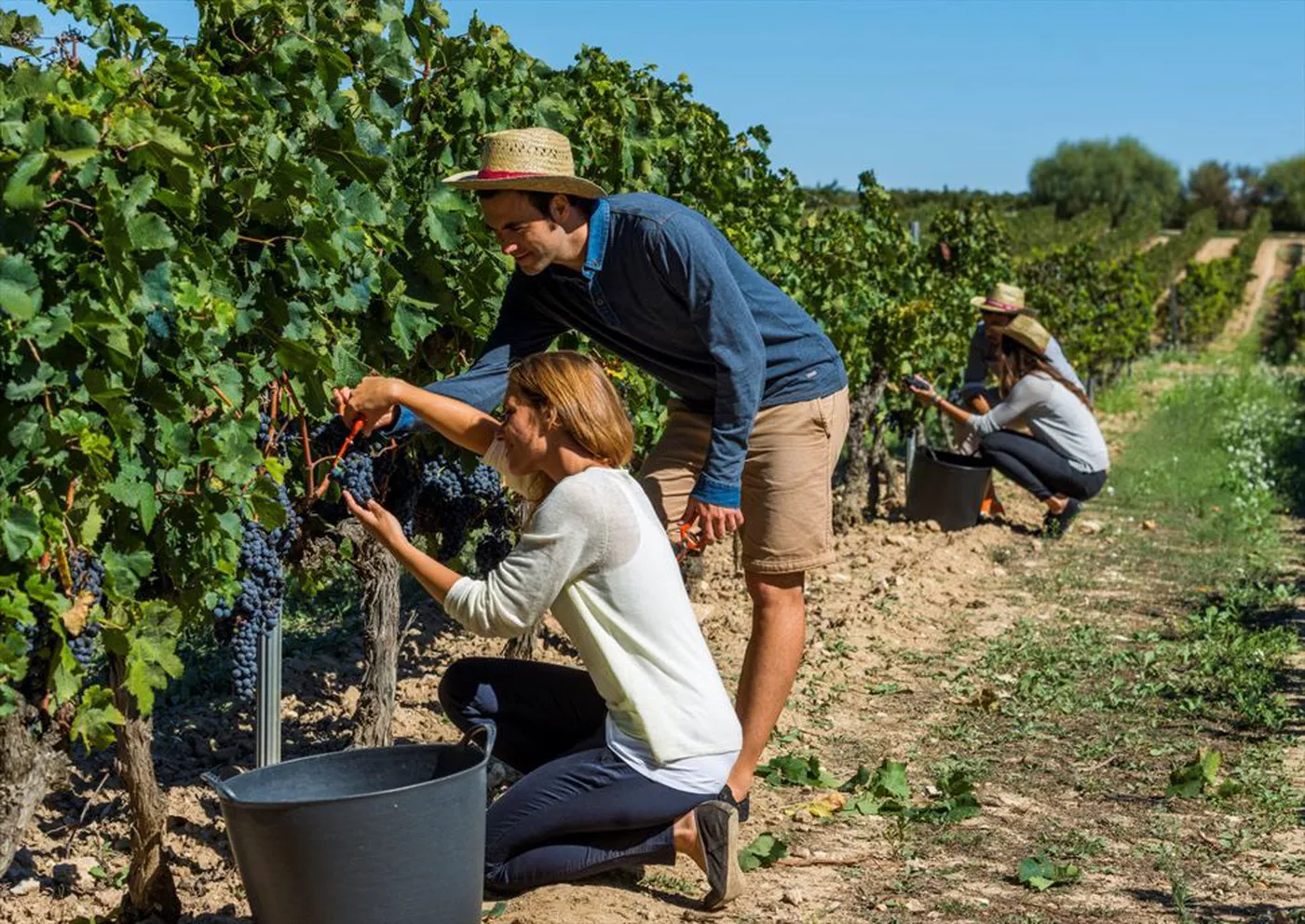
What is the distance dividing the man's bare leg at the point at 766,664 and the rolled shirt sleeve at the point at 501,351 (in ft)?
2.45

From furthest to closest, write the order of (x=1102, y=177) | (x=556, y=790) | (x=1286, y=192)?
1. (x=1102, y=177)
2. (x=1286, y=192)
3. (x=556, y=790)

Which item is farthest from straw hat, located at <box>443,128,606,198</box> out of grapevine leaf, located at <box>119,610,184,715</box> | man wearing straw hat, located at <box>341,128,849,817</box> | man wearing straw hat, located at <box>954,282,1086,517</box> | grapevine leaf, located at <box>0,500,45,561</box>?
man wearing straw hat, located at <box>954,282,1086,517</box>

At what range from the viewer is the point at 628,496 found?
3.11 meters

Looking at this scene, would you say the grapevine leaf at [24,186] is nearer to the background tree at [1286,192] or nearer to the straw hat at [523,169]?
the straw hat at [523,169]

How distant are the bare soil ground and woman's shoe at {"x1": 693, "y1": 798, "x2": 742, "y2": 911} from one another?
59 mm

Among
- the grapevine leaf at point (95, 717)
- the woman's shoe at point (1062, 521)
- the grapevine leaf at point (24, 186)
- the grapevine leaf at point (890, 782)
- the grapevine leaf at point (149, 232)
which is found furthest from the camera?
the woman's shoe at point (1062, 521)

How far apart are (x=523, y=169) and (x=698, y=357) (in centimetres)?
61

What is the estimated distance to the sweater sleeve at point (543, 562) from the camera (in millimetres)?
3055

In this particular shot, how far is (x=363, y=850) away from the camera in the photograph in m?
2.66

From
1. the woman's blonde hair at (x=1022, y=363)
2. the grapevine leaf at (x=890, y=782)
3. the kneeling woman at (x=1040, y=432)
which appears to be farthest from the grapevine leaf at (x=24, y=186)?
the woman's blonde hair at (x=1022, y=363)

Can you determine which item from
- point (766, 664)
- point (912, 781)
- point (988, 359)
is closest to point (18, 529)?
point (766, 664)

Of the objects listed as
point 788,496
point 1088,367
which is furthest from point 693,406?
point 1088,367

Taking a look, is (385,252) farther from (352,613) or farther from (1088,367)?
(1088,367)

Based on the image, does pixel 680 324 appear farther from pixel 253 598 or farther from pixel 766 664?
pixel 253 598
